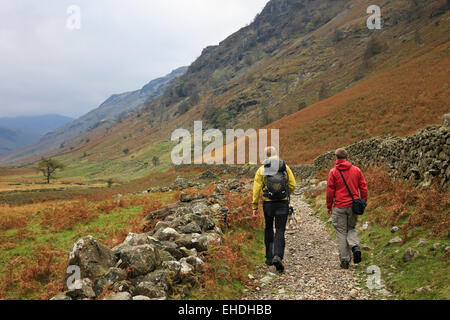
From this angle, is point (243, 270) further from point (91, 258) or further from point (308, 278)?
point (91, 258)

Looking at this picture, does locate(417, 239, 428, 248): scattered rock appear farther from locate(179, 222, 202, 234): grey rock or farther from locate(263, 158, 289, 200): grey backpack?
locate(179, 222, 202, 234): grey rock

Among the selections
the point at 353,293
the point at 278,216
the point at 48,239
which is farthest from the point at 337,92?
the point at 48,239

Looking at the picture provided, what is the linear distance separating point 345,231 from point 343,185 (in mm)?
1357

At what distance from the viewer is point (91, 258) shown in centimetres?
574

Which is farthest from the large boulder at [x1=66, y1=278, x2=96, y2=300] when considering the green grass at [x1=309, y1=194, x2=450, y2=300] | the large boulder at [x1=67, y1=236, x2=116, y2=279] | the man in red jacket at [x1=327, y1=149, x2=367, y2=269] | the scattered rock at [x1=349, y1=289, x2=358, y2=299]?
the man in red jacket at [x1=327, y1=149, x2=367, y2=269]

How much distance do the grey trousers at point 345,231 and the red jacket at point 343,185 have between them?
25 centimetres

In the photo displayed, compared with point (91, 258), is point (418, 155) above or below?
above

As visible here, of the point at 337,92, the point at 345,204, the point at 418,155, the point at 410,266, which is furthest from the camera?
the point at 337,92

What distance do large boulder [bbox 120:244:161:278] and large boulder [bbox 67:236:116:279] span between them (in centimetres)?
34

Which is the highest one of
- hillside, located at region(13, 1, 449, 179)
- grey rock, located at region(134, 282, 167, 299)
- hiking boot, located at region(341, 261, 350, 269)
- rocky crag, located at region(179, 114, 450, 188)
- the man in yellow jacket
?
hillside, located at region(13, 1, 449, 179)

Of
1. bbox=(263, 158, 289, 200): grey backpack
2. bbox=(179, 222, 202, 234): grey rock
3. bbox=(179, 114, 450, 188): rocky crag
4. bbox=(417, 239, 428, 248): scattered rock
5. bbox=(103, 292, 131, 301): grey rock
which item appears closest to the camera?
bbox=(103, 292, 131, 301): grey rock

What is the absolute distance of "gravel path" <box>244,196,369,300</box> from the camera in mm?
5980

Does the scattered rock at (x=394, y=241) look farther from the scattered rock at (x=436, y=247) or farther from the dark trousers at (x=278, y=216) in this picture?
the dark trousers at (x=278, y=216)
